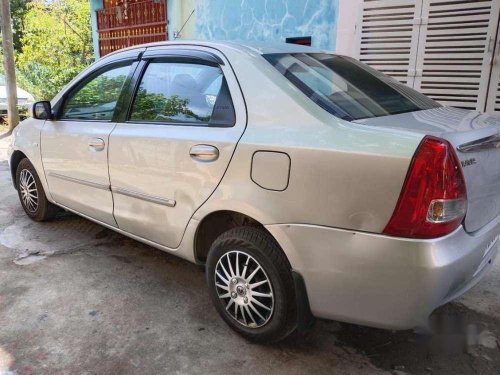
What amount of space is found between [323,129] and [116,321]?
5.53 ft

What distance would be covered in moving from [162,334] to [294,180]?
123cm

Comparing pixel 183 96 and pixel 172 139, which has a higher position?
pixel 183 96

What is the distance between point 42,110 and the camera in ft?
12.1

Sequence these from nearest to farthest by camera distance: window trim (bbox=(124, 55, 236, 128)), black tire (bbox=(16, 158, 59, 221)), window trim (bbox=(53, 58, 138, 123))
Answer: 1. window trim (bbox=(124, 55, 236, 128))
2. window trim (bbox=(53, 58, 138, 123))
3. black tire (bbox=(16, 158, 59, 221))

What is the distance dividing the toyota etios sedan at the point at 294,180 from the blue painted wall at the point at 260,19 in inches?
141

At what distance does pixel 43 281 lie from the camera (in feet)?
10.5

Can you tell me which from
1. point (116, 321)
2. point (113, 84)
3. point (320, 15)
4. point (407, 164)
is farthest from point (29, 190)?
point (320, 15)

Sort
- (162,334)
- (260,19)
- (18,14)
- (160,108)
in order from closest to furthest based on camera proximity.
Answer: (162,334)
(160,108)
(260,19)
(18,14)

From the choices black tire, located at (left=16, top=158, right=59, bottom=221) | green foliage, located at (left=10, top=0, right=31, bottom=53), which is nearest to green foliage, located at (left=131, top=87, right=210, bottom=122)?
black tire, located at (left=16, top=158, right=59, bottom=221)

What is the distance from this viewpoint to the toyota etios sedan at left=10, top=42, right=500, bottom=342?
1852 millimetres

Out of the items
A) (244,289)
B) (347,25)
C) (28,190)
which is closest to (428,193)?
(244,289)

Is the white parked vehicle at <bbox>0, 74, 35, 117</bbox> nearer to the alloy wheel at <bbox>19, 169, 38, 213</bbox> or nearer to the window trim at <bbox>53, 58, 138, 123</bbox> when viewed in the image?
the alloy wheel at <bbox>19, 169, 38, 213</bbox>

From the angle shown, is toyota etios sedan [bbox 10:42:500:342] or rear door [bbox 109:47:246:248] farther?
rear door [bbox 109:47:246:248]

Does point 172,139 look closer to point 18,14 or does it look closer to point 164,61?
point 164,61
